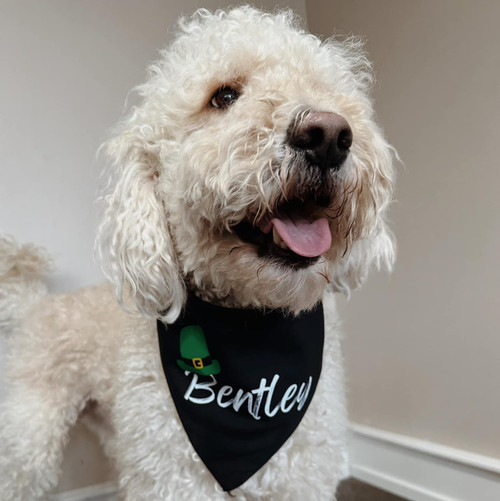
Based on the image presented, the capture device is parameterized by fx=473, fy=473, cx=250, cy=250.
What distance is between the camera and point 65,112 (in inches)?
59.8

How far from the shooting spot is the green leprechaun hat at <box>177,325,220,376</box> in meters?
0.88

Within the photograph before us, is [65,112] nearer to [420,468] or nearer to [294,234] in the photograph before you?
[294,234]

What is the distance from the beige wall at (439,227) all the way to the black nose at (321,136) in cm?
75

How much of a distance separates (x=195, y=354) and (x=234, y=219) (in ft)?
1.00

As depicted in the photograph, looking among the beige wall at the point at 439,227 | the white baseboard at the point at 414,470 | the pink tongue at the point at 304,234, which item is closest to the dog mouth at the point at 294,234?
the pink tongue at the point at 304,234

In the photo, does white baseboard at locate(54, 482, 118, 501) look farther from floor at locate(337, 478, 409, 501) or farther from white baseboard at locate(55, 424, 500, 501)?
floor at locate(337, 478, 409, 501)

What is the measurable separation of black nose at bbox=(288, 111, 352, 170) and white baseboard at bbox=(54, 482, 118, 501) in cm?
135

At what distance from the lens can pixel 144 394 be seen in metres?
0.91

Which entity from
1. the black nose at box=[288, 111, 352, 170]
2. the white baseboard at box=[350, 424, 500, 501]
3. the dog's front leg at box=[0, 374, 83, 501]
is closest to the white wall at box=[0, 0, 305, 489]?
the dog's front leg at box=[0, 374, 83, 501]

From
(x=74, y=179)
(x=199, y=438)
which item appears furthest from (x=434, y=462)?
(x=74, y=179)

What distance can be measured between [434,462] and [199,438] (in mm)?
870

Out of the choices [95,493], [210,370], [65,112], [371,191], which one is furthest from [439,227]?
[95,493]

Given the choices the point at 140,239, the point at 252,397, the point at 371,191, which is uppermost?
the point at 371,191

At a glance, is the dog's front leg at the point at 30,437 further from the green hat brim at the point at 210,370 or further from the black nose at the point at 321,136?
the black nose at the point at 321,136
